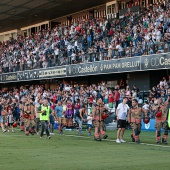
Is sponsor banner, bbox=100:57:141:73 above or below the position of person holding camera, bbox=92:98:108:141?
above

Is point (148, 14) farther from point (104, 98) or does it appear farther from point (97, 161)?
point (97, 161)

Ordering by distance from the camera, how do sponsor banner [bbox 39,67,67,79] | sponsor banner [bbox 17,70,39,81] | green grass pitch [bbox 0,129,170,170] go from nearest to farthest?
green grass pitch [bbox 0,129,170,170] → sponsor banner [bbox 39,67,67,79] → sponsor banner [bbox 17,70,39,81]

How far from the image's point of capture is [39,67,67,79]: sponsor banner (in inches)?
1518

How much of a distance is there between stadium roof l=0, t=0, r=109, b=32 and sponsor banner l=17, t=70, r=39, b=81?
642cm

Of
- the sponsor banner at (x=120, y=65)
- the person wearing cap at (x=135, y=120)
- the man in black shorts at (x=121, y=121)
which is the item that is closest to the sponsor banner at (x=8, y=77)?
the sponsor banner at (x=120, y=65)

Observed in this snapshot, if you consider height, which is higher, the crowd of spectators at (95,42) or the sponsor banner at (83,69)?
the crowd of spectators at (95,42)

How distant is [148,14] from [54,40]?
42.7 ft

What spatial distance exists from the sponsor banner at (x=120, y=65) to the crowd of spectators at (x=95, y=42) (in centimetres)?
36

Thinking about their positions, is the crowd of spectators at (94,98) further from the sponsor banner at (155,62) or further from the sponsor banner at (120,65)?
Result: the sponsor banner at (120,65)

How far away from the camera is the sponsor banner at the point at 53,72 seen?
38559 mm

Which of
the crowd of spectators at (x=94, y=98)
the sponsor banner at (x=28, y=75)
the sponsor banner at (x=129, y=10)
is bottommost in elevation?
the crowd of spectators at (x=94, y=98)

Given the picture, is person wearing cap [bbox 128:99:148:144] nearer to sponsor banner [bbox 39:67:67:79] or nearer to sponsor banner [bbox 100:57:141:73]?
sponsor banner [bbox 100:57:141:73]

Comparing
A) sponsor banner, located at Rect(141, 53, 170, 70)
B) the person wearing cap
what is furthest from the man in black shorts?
sponsor banner, located at Rect(141, 53, 170, 70)

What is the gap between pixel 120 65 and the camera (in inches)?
1273
